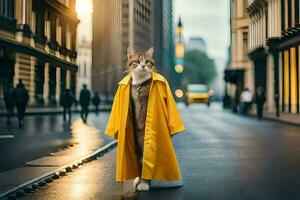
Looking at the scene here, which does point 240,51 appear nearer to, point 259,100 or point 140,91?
point 259,100

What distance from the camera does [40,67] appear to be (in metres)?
13.8

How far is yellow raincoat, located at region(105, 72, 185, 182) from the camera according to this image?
613 centimetres

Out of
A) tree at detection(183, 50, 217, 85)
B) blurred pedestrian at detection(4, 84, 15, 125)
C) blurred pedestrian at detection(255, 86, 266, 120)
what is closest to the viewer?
blurred pedestrian at detection(4, 84, 15, 125)

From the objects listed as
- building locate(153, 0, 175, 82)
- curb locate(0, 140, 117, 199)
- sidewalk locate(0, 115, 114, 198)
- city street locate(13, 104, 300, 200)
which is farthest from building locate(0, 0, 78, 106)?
building locate(153, 0, 175, 82)

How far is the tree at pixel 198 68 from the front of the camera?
119125 millimetres

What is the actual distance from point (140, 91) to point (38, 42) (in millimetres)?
7810

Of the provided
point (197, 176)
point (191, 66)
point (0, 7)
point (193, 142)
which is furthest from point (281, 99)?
point (191, 66)

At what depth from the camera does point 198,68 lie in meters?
121

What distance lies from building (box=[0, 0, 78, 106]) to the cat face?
21.2 ft

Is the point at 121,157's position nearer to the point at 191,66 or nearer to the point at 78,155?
the point at 78,155

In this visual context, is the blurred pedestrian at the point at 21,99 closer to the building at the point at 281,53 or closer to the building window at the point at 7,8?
the building window at the point at 7,8

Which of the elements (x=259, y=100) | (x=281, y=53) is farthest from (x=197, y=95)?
(x=259, y=100)

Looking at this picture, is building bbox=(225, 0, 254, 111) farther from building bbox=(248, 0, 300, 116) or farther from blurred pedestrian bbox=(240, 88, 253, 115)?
blurred pedestrian bbox=(240, 88, 253, 115)

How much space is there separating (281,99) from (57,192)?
2946 cm
